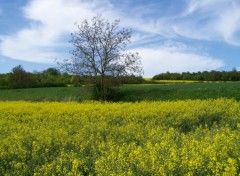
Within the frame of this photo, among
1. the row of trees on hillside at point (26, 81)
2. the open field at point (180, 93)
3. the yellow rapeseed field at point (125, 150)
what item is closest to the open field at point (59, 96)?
the open field at point (180, 93)

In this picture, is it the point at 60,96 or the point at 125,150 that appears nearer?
the point at 125,150

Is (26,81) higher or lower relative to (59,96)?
higher

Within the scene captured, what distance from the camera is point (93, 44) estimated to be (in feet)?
115

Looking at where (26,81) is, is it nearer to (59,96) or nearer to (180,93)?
(59,96)

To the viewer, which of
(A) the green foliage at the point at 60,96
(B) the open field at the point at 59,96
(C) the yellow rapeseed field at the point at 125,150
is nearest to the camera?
(C) the yellow rapeseed field at the point at 125,150

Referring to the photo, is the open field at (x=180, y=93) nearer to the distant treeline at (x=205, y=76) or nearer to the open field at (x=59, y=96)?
the open field at (x=59, y=96)

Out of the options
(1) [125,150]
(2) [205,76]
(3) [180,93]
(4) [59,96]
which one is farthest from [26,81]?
(1) [125,150]

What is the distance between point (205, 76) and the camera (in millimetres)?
71000

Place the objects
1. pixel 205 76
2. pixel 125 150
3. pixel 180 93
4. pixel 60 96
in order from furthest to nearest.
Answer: pixel 205 76, pixel 60 96, pixel 180 93, pixel 125 150

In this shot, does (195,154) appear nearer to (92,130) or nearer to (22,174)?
(22,174)

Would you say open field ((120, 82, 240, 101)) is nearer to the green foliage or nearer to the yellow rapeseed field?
the green foliage

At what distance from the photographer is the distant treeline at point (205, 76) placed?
228 feet

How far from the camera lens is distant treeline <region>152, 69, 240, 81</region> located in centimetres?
6950

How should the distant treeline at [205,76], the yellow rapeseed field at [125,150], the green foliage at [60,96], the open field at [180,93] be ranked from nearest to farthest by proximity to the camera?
1. the yellow rapeseed field at [125,150]
2. the open field at [180,93]
3. the green foliage at [60,96]
4. the distant treeline at [205,76]
